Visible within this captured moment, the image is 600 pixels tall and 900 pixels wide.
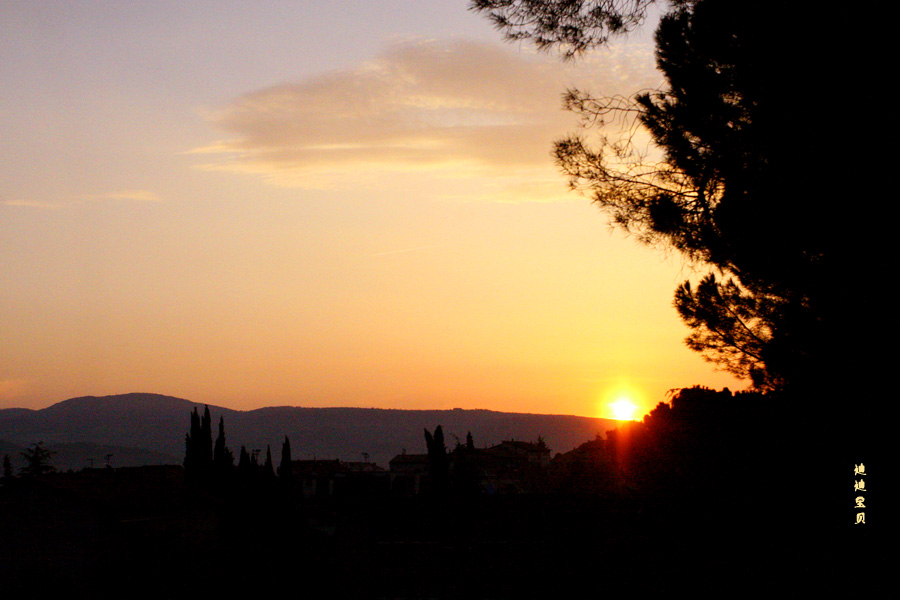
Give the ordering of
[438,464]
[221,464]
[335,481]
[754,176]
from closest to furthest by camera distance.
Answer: [754,176]
[221,464]
[438,464]
[335,481]

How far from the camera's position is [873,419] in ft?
34.2

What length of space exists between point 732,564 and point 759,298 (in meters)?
6.98

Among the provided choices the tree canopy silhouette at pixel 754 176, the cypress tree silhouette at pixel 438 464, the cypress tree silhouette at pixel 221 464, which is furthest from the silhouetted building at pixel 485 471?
the tree canopy silhouette at pixel 754 176

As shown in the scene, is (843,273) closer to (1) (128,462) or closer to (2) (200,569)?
(2) (200,569)

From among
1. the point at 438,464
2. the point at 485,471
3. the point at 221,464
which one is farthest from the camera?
the point at 485,471

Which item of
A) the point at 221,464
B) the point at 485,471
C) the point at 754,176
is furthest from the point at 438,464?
the point at 754,176

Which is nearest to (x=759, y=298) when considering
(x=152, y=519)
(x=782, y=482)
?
(x=782, y=482)

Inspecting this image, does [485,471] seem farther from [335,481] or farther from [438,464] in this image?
[438,464]

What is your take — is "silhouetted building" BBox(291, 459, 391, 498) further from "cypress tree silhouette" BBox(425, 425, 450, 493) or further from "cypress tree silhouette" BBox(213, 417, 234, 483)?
"cypress tree silhouette" BBox(213, 417, 234, 483)

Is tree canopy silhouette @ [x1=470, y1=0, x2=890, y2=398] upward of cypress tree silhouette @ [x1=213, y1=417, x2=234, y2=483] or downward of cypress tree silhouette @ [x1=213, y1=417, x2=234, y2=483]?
upward

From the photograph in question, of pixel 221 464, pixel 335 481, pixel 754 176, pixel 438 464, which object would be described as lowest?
pixel 335 481

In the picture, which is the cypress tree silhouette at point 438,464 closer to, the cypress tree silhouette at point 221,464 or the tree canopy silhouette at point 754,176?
the cypress tree silhouette at point 221,464

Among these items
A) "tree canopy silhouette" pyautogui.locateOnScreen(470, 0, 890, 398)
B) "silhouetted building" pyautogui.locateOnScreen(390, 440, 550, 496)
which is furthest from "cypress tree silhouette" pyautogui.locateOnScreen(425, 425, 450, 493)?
"tree canopy silhouette" pyautogui.locateOnScreen(470, 0, 890, 398)

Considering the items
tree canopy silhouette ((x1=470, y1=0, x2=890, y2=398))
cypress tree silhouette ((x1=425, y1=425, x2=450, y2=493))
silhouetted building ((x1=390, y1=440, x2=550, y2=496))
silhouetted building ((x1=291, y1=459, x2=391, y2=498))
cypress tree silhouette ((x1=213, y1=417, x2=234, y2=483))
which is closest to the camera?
tree canopy silhouette ((x1=470, y1=0, x2=890, y2=398))
